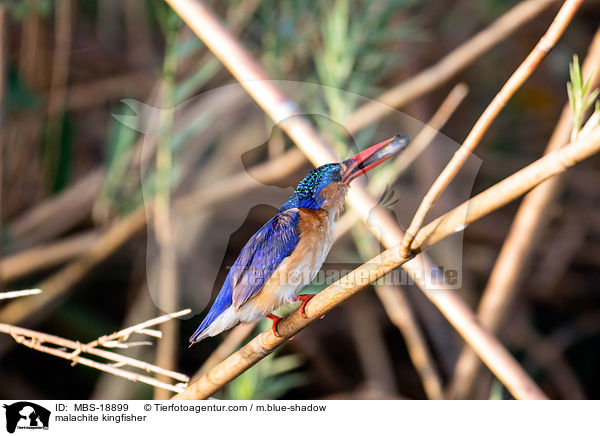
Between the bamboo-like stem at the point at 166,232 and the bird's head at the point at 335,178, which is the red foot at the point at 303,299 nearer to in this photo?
the bird's head at the point at 335,178

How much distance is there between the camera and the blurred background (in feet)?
2.75

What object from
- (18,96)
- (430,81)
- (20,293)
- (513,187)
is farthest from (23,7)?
(513,187)

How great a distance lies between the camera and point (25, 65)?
142cm

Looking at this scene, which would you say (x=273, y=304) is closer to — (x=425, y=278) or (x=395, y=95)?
(x=425, y=278)

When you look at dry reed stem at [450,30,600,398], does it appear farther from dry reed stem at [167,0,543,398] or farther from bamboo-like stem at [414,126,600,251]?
bamboo-like stem at [414,126,600,251]

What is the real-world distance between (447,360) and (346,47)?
723 millimetres

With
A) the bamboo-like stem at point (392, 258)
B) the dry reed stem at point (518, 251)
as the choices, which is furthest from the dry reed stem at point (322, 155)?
the dry reed stem at point (518, 251)

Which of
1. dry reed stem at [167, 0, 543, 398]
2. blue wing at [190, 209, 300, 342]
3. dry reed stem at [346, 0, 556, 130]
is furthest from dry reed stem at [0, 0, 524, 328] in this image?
blue wing at [190, 209, 300, 342]
